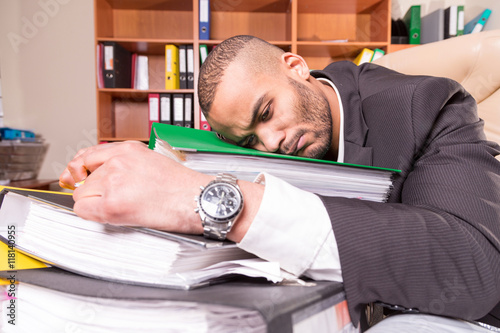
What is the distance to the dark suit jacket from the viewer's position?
365mm

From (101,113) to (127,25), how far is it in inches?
Answer: 40.5

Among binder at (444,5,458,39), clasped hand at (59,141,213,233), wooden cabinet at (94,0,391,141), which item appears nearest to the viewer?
clasped hand at (59,141,213,233)

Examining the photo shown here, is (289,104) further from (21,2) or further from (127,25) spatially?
(21,2)

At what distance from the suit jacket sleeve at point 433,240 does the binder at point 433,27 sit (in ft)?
9.76

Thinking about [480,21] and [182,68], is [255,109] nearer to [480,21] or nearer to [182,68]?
[182,68]

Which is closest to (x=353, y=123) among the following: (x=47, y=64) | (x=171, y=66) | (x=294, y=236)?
(x=294, y=236)

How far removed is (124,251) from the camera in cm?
34

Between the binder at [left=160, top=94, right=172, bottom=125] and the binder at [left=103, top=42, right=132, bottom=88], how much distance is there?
40cm

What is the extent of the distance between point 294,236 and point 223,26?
3470 millimetres

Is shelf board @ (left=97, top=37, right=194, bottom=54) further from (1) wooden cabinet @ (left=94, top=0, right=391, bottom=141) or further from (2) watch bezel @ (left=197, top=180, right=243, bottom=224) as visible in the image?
(2) watch bezel @ (left=197, top=180, right=243, bottom=224)

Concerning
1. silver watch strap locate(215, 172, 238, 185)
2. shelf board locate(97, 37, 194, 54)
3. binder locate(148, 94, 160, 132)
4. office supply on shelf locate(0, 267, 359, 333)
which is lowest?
office supply on shelf locate(0, 267, 359, 333)

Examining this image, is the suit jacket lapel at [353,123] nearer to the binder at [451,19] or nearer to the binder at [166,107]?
the binder at [166,107]

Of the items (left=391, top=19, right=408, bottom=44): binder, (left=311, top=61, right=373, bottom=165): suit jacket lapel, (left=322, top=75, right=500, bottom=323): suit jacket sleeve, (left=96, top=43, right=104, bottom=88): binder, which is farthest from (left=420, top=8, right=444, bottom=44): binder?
(left=322, top=75, right=500, bottom=323): suit jacket sleeve

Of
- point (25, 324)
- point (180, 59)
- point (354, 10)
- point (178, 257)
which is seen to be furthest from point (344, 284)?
point (354, 10)
